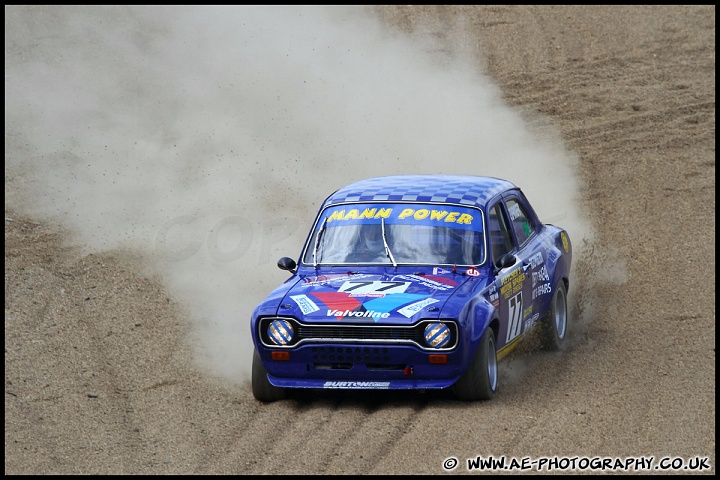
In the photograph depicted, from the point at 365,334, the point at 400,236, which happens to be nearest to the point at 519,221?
the point at 400,236

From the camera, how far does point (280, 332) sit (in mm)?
7984

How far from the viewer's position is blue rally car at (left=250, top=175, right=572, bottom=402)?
780 centimetres

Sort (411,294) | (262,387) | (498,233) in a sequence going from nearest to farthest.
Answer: (411,294) → (262,387) → (498,233)

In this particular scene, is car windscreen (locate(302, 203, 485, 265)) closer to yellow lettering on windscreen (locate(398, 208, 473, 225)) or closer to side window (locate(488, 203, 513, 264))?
yellow lettering on windscreen (locate(398, 208, 473, 225))

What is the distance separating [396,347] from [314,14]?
45.3 feet

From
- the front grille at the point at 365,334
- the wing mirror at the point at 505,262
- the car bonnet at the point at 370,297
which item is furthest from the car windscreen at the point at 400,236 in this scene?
the front grille at the point at 365,334

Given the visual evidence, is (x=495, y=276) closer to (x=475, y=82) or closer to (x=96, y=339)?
(x=96, y=339)

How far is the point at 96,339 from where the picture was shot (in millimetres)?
10172

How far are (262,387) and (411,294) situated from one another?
1287 millimetres

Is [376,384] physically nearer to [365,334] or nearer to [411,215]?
[365,334]

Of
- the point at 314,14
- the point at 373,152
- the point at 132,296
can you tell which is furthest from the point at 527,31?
the point at 132,296

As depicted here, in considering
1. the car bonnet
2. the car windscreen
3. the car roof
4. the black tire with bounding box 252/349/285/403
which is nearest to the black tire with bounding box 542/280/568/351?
the car roof

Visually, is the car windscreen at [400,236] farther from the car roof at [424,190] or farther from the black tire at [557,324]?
the black tire at [557,324]

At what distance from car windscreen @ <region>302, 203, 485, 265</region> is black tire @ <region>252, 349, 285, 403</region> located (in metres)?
1.06
